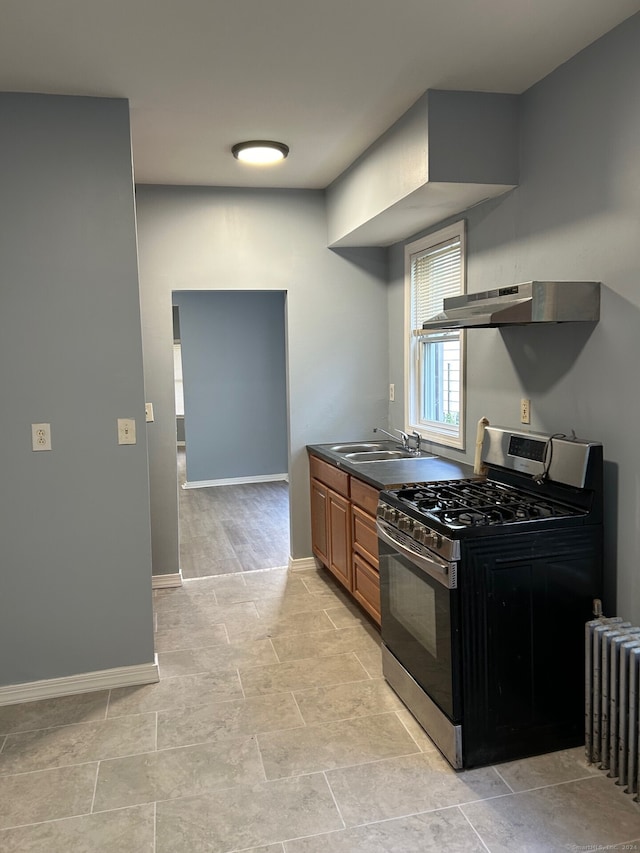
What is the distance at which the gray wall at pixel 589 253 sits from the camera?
7.88 feet

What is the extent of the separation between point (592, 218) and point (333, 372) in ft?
7.89

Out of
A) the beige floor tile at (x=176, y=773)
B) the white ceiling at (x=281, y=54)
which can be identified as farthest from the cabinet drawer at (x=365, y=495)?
the white ceiling at (x=281, y=54)

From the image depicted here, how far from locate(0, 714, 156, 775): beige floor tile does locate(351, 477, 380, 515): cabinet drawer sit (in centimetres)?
142

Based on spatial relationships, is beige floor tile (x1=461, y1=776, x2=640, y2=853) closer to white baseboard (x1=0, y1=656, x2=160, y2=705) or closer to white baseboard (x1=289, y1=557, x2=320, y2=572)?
white baseboard (x1=0, y1=656, x2=160, y2=705)

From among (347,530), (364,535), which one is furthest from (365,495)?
(347,530)

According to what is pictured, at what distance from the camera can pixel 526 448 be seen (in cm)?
287

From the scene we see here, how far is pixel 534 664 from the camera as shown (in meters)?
2.46

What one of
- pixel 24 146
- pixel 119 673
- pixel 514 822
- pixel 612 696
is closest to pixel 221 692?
pixel 119 673

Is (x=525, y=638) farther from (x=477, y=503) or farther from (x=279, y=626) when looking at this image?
(x=279, y=626)

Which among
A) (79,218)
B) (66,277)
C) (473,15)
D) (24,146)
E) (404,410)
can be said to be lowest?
(404,410)

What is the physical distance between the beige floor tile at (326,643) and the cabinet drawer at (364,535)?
418 millimetres

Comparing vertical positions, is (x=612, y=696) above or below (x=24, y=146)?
below

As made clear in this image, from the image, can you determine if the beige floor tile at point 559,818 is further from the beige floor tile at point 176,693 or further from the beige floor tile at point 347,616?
the beige floor tile at point 347,616

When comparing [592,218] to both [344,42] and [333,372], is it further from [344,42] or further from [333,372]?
[333,372]
